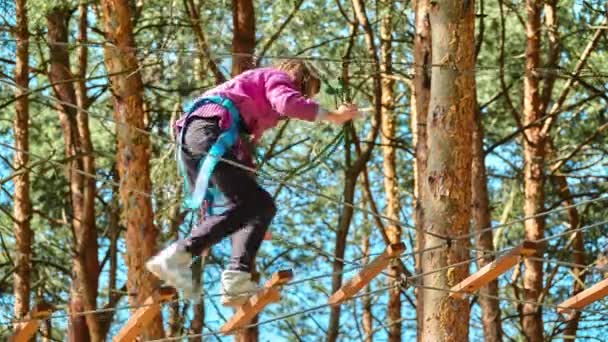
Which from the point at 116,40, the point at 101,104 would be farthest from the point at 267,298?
the point at 101,104

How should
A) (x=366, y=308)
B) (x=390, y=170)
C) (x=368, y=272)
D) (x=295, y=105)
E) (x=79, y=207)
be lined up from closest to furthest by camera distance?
(x=295, y=105) → (x=368, y=272) → (x=79, y=207) → (x=390, y=170) → (x=366, y=308)

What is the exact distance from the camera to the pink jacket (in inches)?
223

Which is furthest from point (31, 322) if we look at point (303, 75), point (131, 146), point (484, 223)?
point (484, 223)

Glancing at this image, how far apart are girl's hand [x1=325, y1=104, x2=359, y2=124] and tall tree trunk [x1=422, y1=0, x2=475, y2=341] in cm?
143

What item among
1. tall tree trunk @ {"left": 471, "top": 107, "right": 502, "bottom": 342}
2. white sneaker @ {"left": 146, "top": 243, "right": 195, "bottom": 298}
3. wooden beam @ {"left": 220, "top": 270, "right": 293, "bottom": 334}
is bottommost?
wooden beam @ {"left": 220, "top": 270, "right": 293, "bottom": 334}

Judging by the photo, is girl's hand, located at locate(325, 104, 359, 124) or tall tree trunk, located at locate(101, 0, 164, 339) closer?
girl's hand, located at locate(325, 104, 359, 124)

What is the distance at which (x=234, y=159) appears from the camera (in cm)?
579

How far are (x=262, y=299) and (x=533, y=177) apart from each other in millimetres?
7075

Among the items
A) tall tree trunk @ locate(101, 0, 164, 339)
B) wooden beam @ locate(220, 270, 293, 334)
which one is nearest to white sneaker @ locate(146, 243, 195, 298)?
wooden beam @ locate(220, 270, 293, 334)

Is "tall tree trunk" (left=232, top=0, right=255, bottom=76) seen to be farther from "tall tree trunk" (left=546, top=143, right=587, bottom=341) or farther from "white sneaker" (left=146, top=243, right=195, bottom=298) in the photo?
"white sneaker" (left=146, top=243, right=195, bottom=298)

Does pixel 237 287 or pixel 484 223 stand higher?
pixel 484 223

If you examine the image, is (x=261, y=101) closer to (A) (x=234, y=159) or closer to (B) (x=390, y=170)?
(A) (x=234, y=159)

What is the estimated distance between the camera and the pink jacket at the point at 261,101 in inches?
223

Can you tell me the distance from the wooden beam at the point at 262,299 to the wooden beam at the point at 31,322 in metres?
0.71
